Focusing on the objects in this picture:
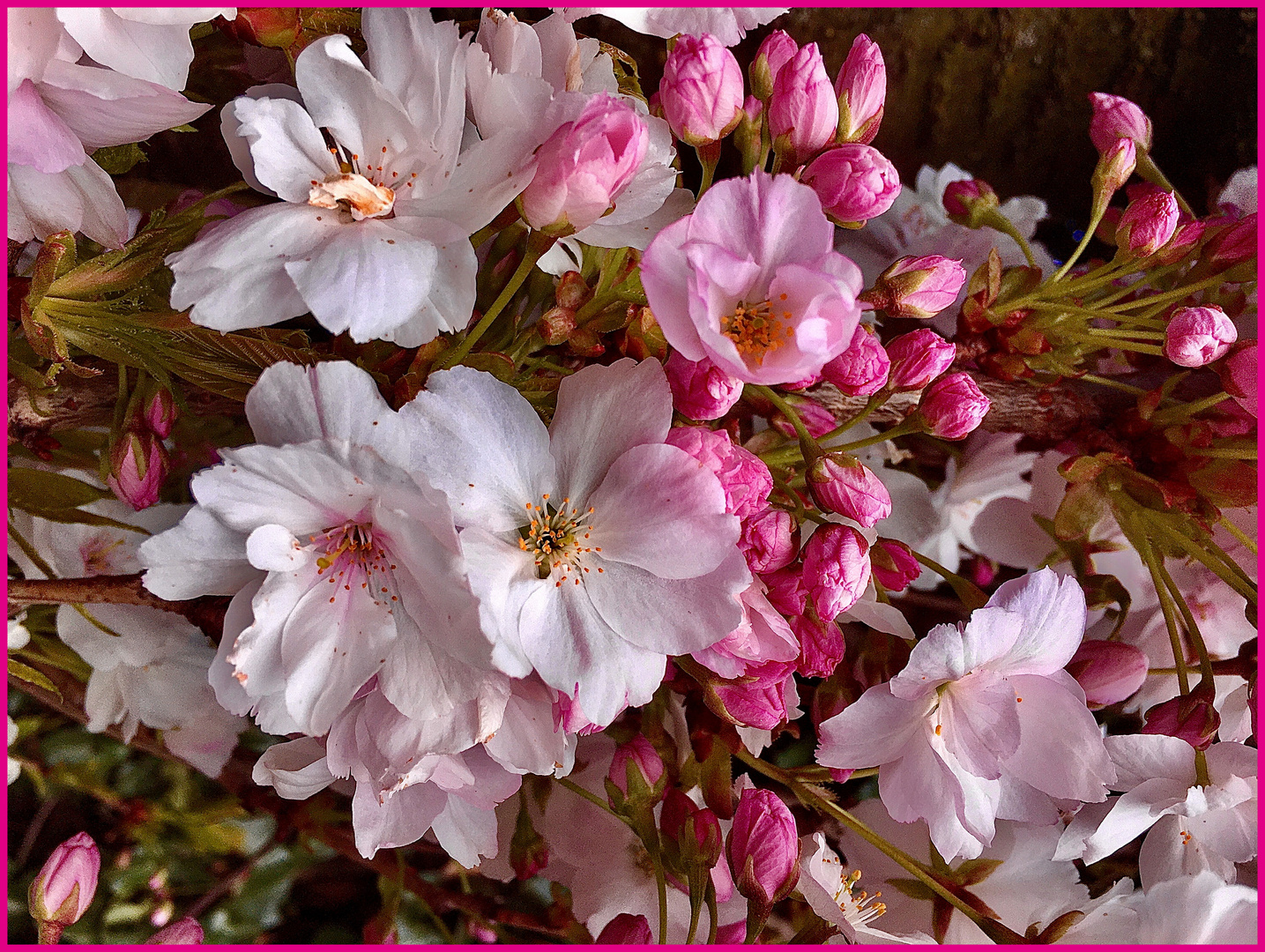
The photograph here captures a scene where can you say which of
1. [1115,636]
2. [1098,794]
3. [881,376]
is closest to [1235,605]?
[1115,636]

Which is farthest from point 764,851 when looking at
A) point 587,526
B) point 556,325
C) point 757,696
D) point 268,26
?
point 268,26

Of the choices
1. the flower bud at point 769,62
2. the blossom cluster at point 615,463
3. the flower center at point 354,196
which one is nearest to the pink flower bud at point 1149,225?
the blossom cluster at point 615,463

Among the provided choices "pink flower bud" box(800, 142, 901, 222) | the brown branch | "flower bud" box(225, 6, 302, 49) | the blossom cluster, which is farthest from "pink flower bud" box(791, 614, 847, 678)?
"flower bud" box(225, 6, 302, 49)

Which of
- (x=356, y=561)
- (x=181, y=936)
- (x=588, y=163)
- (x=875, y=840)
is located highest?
(x=588, y=163)

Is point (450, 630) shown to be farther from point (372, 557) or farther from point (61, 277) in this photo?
point (61, 277)

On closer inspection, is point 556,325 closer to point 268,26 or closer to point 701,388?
point 701,388

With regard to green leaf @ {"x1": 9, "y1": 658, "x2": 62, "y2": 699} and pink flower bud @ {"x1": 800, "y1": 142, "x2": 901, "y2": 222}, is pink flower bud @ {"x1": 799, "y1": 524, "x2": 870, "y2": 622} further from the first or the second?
green leaf @ {"x1": 9, "y1": 658, "x2": 62, "y2": 699}

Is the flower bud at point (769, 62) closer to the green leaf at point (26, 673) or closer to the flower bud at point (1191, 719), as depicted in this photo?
the flower bud at point (1191, 719)

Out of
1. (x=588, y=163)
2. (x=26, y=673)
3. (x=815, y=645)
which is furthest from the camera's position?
(x=26, y=673)
